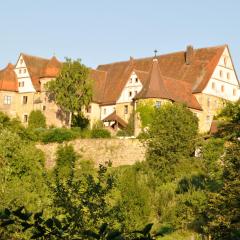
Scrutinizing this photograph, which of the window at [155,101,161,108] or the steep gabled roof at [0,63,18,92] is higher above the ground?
the steep gabled roof at [0,63,18,92]

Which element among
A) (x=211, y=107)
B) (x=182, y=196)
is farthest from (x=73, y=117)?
(x=182, y=196)

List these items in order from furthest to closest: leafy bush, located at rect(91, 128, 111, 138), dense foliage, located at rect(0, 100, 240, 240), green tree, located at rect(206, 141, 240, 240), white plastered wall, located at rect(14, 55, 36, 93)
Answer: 1. white plastered wall, located at rect(14, 55, 36, 93)
2. leafy bush, located at rect(91, 128, 111, 138)
3. dense foliage, located at rect(0, 100, 240, 240)
4. green tree, located at rect(206, 141, 240, 240)

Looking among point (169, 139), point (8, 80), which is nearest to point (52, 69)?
Result: point (8, 80)

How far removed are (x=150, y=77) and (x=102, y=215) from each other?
142ft

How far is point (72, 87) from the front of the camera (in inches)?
2153

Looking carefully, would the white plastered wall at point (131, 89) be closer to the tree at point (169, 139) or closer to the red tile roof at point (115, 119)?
the red tile roof at point (115, 119)

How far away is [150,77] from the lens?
2239 inches

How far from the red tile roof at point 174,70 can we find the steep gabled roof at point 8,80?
7.36 m

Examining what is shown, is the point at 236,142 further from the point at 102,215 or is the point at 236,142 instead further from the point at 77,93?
the point at 77,93

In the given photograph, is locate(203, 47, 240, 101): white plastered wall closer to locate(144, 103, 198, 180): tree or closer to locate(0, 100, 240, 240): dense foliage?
locate(0, 100, 240, 240): dense foliage

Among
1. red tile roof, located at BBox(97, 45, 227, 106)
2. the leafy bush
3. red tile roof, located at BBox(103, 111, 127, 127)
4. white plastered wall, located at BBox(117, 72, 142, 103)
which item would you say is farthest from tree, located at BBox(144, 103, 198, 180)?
red tile roof, located at BBox(97, 45, 227, 106)

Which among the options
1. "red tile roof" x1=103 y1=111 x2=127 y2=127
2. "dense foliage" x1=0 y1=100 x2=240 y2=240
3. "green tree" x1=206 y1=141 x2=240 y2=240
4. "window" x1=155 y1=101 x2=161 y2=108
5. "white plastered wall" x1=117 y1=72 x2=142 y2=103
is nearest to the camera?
"green tree" x1=206 y1=141 x2=240 y2=240

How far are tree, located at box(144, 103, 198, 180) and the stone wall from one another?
114 centimetres

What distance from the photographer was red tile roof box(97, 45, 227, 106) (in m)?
60.1
